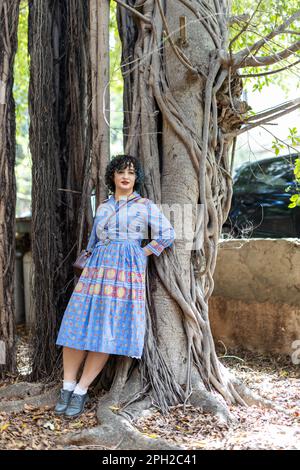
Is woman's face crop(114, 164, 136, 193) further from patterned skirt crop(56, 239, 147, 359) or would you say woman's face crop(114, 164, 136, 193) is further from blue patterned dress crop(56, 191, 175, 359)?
patterned skirt crop(56, 239, 147, 359)

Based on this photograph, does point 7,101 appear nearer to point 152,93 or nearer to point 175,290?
point 152,93

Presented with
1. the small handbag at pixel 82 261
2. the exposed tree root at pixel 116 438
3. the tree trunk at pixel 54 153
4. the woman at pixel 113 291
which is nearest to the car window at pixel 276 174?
the tree trunk at pixel 54 153

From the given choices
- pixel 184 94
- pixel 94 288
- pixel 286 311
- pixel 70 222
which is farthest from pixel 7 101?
pixel 286 311

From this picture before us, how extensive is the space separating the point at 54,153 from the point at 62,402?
170 centimetres

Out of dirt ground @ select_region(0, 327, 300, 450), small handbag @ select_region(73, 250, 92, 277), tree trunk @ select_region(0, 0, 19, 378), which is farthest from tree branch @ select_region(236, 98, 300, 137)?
dirt ground @ select_region(0, 327, 300, 450)

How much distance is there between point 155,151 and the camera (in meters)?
3.77

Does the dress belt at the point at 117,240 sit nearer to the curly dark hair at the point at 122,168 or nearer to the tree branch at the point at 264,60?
the curly dark hair at the point at 122,168

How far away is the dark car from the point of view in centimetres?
595

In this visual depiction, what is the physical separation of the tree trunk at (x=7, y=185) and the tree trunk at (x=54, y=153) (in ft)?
0.50

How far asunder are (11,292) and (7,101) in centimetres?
131

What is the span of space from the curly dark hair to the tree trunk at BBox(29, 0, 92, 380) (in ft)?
1.16

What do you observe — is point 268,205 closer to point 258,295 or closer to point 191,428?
point 258,295
